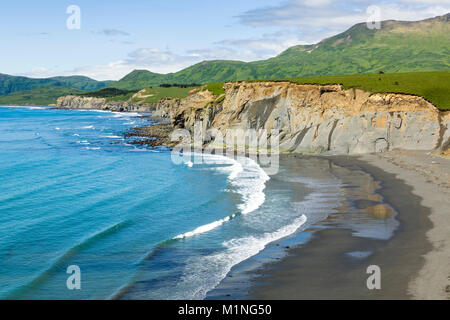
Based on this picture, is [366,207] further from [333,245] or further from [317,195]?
[333,245]

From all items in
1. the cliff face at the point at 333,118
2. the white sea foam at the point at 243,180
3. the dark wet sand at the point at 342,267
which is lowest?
the dark wet sand at the point at 342,267

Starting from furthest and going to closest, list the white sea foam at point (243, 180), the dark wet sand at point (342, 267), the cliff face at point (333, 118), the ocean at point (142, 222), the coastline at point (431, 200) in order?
the cliff face at point (333, 118) < the white sea foam at point (243, 180) < the ocean at point (142, 222) < the dark wet sand at point (342, 267) < the coastline at point (431, 200)

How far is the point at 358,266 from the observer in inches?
781

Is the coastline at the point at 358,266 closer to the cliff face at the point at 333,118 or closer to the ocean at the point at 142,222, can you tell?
the ocean at the point at 142,222

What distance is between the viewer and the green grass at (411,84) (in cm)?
5757

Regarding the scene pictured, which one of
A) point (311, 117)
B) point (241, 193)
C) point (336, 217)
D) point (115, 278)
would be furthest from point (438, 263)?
point (311, 117)

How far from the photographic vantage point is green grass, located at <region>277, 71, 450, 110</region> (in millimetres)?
57569

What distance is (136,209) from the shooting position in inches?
1288

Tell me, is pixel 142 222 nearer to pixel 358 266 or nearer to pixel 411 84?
pixel 358 266

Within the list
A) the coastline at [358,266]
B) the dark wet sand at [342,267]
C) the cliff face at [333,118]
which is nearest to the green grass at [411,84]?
the cliff face at [333,118]

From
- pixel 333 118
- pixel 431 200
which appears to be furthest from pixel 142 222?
pixel 333 118

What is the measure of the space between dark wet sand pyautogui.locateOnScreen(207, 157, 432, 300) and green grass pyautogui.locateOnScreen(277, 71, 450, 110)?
35622mm

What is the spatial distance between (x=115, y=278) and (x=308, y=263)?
381 inches
